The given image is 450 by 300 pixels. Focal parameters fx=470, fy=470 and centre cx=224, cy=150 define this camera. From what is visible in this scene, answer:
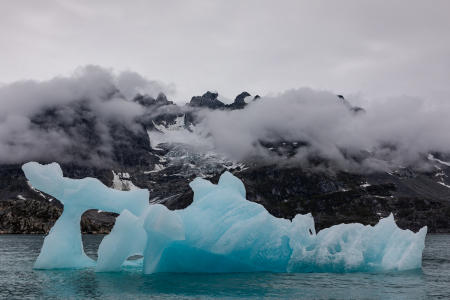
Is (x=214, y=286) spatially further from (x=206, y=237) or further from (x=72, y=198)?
(x=72, y=198)

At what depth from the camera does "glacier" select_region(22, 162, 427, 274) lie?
120ft

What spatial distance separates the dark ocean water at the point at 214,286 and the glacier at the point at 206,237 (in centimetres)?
129

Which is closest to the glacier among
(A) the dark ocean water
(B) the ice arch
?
(B) the ice arch

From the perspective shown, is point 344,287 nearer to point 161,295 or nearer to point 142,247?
point 161,295

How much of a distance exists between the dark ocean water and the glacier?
1289 mm

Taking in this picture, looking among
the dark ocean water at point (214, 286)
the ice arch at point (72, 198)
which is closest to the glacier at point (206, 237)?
the ice arch at point (72, 198)

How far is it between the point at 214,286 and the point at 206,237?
487cm

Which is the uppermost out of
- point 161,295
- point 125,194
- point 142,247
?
point 125,194

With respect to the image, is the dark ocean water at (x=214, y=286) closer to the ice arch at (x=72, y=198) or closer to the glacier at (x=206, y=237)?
the glacier at (x=206, y=237)

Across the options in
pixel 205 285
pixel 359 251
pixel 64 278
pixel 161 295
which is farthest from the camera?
pixel 359 251

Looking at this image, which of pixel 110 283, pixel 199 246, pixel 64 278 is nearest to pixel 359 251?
pixel 199 246

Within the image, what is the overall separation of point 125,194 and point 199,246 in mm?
7911

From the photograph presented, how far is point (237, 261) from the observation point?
1555 inches

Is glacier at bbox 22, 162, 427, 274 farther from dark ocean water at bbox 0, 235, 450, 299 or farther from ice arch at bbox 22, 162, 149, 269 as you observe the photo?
dark ocean water at bbox 0, 235, 450, 299
